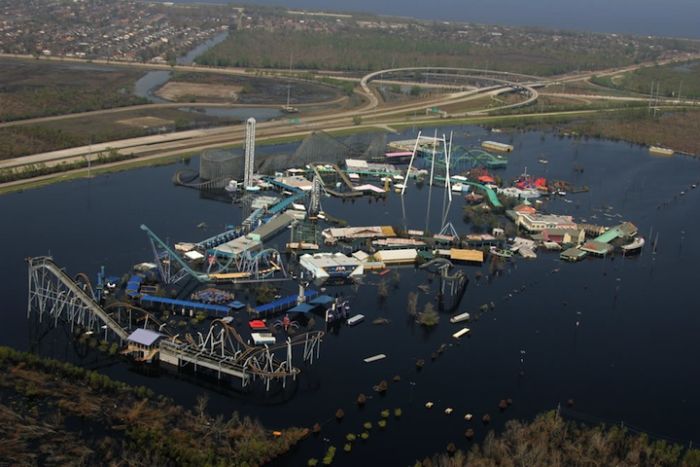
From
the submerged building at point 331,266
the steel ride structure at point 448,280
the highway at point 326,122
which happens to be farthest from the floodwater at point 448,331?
the highway at point 326,122

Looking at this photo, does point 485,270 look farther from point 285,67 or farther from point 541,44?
point 541,44

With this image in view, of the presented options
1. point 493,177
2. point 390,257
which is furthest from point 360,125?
point 390,257

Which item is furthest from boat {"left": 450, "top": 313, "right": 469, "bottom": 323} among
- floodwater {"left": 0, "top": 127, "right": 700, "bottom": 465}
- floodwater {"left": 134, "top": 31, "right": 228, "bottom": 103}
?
floodwater {"left": 134, "top": 31, "right": 228, "bottom": 103}

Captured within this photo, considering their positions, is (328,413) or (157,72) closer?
(328,413)

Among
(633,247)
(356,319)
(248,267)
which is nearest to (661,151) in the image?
(633,247)

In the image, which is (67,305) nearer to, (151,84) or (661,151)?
(661,151)

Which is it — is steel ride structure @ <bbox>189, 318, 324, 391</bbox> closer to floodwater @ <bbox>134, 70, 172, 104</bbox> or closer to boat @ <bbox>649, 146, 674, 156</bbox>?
boat @ <bbox>649, 146, 674, 156</bbox>
